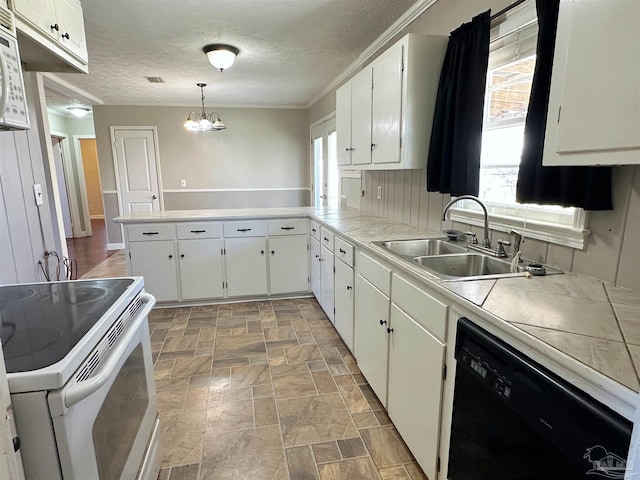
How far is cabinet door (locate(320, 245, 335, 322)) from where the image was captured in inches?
117

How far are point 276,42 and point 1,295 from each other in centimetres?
287

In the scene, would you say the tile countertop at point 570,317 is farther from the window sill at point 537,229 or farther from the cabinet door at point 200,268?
the cabinet door at point 200,268

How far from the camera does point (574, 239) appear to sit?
56.9 inches

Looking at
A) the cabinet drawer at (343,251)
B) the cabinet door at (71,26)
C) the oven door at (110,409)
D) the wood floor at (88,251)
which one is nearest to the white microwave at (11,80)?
the cabinet door at (71,26)

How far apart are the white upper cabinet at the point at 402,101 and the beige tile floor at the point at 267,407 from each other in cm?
148

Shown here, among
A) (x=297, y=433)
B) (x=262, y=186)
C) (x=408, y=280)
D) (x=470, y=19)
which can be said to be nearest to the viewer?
(x=408, y=280)

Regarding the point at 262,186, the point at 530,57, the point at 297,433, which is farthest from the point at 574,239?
the point at 262,186

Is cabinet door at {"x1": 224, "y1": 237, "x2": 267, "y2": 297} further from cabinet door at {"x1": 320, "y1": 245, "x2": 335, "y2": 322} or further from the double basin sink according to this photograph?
the double basin sink

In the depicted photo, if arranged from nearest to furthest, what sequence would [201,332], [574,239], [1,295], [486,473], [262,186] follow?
[486,473]
[1,295]
[574,239]
[201,332]
[262,186]

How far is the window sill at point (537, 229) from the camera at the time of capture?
4.71 ft

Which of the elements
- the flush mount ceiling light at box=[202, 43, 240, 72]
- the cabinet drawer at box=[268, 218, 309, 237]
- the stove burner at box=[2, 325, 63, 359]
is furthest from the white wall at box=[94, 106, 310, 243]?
the stove burner at box=[2, 325, 63, 359]

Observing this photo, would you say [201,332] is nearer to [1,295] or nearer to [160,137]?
[1,295]

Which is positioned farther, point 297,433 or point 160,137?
point 160,137

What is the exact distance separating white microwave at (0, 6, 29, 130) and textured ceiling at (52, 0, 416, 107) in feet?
5.03
